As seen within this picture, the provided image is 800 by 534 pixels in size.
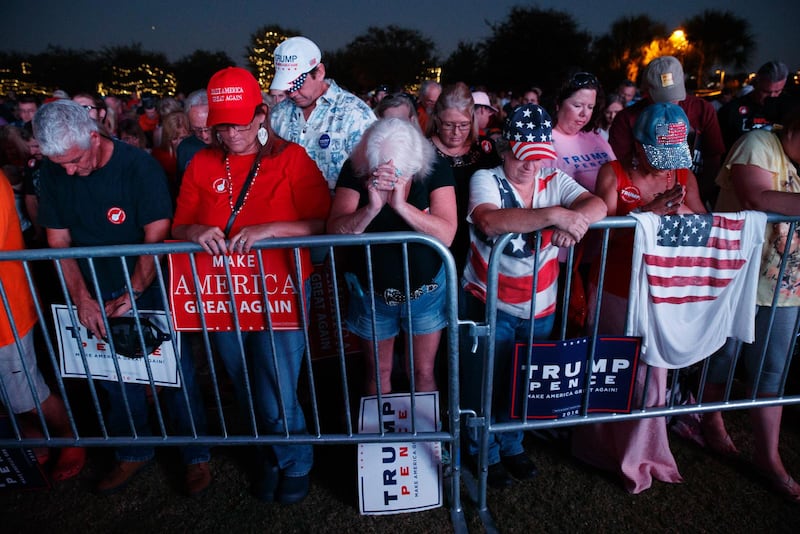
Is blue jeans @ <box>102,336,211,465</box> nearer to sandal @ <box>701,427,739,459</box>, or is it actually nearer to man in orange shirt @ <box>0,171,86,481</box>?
man in orange shirt @ <box>0,171,86,481</box>

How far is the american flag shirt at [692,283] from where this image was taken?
253 centimetres

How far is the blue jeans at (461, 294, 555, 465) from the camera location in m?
2.87

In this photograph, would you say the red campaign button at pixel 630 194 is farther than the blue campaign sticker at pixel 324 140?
No

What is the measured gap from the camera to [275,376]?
2867mm

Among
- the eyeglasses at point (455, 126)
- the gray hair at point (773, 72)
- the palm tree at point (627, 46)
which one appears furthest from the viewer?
the palm tree at point (627, 46)

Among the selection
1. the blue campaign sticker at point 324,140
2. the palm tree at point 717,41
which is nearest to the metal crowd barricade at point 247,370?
the blue campaign sticker at point 324,140

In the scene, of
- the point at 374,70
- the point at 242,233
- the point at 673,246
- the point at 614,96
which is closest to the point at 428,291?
the point at 242,233

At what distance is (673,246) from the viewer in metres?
2.54

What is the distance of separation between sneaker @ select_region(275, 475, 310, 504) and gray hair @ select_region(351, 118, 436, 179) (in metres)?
1.89

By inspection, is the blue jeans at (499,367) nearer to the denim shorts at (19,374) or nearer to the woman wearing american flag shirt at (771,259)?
the woman wearing american flag shirt at (771,259)

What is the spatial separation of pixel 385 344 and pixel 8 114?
13.2 m

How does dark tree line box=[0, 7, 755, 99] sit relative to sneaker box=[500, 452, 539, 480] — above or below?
above

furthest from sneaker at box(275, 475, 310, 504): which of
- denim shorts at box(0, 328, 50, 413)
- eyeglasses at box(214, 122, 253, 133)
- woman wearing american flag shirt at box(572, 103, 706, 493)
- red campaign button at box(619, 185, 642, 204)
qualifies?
red campaign button at box(619, 185, 642, 204)

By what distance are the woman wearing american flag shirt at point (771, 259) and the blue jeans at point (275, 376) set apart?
252cm
